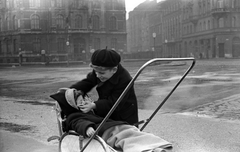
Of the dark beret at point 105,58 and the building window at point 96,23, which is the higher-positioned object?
the building window at point 96,23

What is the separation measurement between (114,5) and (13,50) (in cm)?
1857

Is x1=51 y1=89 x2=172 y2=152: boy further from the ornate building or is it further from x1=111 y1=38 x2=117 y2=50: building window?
x1=111 y1=38 x2=117 y2=50: building window

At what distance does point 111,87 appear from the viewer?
3152 mm

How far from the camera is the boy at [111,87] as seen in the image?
305 cm

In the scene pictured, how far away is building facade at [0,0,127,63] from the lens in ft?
186

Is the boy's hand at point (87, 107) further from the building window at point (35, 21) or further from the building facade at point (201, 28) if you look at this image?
the building window at point (35, 21)

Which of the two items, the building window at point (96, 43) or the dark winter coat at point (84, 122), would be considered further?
the building window at point (96, 43)

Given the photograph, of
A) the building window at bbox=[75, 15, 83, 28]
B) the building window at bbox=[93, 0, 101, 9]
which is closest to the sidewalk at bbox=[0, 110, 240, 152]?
the building window at bbox=[75, 15, 83, 28]

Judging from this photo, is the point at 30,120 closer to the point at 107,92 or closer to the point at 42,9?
the point at 107,92

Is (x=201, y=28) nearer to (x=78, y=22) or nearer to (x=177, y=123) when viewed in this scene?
(x=78, y=22)

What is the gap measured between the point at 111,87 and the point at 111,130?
44cm

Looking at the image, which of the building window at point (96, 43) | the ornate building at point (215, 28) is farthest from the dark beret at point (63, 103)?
the building window at point (96, 43)

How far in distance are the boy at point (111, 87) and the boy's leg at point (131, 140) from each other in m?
0.29

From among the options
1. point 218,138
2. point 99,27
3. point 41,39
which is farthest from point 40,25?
point 218,138
